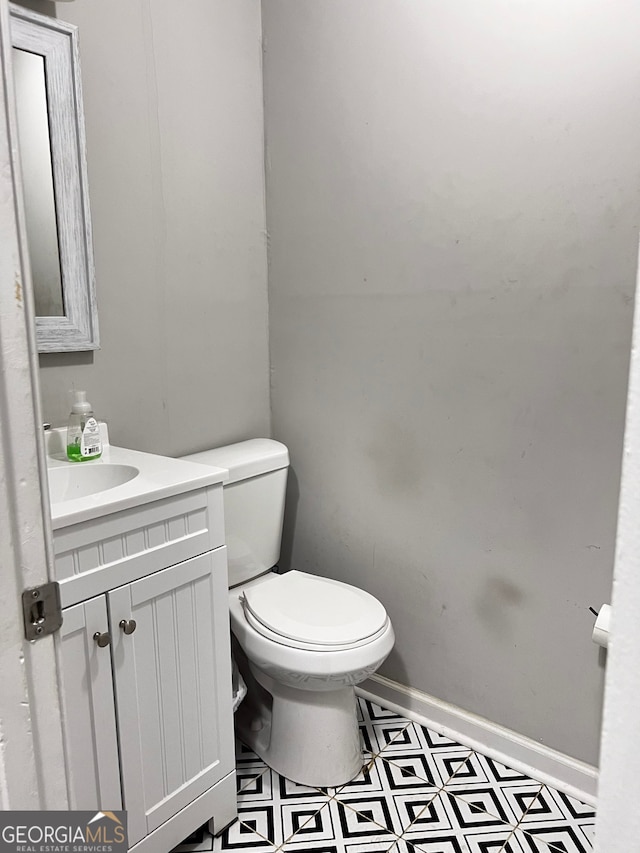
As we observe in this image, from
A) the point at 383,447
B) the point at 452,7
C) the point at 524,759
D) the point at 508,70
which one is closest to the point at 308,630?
the point at 383,447

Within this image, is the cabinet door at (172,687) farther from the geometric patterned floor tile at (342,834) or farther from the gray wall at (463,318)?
the gray wall at (463,318)

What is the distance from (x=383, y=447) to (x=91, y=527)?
94 centimetres

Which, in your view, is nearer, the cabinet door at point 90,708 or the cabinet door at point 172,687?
the cabinet door at point 90,708

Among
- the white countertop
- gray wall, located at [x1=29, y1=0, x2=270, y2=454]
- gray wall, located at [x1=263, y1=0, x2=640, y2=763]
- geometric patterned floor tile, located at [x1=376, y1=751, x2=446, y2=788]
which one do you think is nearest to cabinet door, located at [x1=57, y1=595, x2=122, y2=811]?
the white countertop

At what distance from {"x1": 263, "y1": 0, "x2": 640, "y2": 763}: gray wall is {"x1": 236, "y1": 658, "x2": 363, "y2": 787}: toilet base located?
1.10 feet

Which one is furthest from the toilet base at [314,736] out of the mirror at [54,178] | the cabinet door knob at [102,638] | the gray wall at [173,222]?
the mirror at [54,178]

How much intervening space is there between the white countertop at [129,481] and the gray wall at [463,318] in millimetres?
642

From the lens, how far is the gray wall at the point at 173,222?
1.63 m

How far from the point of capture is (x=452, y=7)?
1600mm

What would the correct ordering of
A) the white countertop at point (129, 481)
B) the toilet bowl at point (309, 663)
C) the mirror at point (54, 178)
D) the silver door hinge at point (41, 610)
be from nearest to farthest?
1. the silver door hinge at point (41, 610)
2. the white countertop at point (129, 481)
3. the mirror at point (54, 178)
4. the toilet bowl at point (309, 663)

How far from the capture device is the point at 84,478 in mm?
1529

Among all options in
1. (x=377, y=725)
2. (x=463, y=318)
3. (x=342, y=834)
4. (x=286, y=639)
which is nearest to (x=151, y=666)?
(x=286, y=639)

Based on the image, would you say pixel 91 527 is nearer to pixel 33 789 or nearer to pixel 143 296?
pixel 33 789

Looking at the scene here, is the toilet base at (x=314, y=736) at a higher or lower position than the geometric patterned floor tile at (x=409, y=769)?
higher
